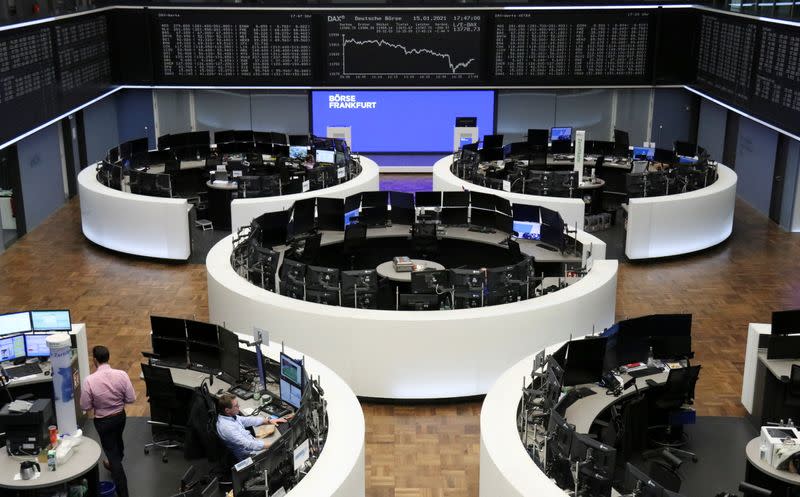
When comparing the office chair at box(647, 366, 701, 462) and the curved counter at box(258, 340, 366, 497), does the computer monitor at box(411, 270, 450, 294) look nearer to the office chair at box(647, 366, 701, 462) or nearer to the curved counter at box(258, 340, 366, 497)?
the curved counter at box(258, 340, 366, 497)

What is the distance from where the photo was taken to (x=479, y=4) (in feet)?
61.9

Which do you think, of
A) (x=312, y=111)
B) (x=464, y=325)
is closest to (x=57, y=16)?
(x=312, y=111)

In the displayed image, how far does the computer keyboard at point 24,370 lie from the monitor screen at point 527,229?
6528 millimetres

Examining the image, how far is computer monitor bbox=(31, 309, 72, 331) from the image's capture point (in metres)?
8.99

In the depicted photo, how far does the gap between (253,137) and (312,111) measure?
2.38m

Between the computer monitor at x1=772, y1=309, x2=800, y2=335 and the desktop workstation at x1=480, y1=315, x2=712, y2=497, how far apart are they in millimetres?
896

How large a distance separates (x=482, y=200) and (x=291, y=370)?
5906mm

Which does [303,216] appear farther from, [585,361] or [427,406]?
[585,361]

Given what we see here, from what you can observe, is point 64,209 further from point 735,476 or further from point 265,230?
point 735,476

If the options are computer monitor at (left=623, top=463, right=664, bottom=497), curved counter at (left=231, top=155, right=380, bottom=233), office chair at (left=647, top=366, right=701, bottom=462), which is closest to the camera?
computer monitor at (left=623, top=463, right=664, bottom=497)

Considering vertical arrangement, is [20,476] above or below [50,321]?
below

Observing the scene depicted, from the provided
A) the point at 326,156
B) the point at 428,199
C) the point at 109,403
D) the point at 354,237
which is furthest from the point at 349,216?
the point at 109,403

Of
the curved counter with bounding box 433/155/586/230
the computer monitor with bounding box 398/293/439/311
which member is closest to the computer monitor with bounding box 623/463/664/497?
the computer monitor with bounding box 398/293/439/311

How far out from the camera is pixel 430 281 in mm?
10203
